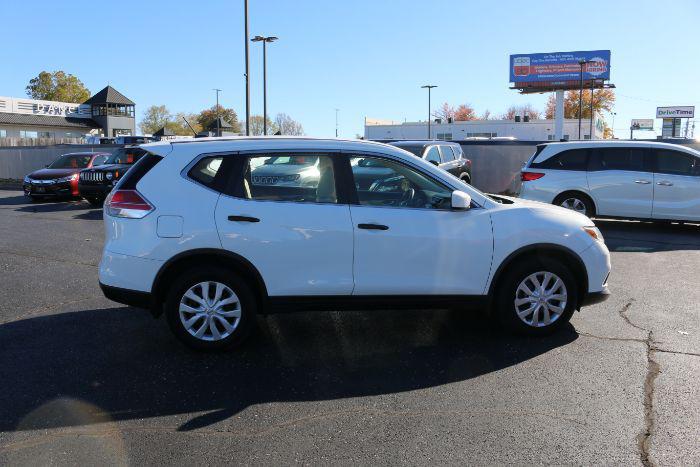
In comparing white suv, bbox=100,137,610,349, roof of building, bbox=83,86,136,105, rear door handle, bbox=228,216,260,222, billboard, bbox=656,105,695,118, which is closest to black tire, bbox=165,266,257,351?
white suv, bbox=100,137,610,349

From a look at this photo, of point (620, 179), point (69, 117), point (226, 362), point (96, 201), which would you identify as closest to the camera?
point (226, 362)

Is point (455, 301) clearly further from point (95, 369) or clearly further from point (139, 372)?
point (95, 369)

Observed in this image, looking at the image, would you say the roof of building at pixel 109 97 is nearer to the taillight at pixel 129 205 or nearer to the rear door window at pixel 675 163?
the rear door window at pixel 675 163

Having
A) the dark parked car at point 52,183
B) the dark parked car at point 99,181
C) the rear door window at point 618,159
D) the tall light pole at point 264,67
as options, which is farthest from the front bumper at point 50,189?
the rear door window at point 618,159

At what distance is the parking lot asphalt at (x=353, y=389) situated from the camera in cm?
360

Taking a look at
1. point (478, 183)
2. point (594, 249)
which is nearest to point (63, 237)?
point (594, 249)

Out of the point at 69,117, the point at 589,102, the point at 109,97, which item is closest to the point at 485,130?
the point at 589,102

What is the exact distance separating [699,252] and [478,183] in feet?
35.8

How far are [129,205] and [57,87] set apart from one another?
109m

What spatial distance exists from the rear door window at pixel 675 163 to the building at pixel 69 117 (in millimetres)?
65243

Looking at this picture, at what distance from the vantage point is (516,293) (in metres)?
5.41

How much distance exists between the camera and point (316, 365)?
16.0 feet

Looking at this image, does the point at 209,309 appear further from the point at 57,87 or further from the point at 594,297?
the point at 57,87

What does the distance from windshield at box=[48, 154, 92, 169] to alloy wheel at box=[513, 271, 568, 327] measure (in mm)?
17983
